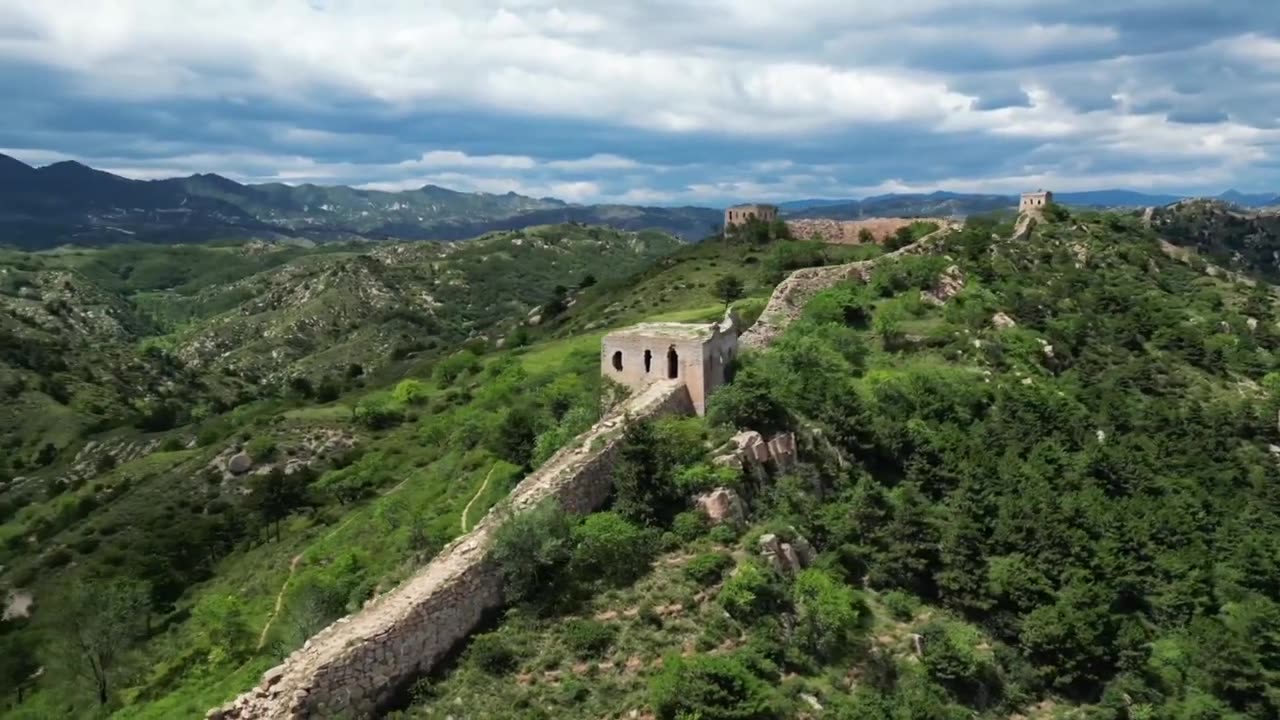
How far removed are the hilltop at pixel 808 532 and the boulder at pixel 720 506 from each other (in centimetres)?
35

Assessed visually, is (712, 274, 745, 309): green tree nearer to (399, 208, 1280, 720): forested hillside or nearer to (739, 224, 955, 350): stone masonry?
(739, 224, 955, 350): stone masonry

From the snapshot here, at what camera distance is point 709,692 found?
1942cm

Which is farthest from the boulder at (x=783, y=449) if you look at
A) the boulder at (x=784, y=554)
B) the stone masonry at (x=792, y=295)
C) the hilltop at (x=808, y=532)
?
the stone masonry at (x=792, y=295)

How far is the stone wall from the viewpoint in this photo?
17.5 m

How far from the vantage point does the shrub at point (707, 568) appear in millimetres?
24648

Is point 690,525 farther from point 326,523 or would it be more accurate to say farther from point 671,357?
point 326,523

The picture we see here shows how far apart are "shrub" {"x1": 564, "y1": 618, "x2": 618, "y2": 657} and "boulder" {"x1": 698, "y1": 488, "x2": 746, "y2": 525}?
6.44 meters

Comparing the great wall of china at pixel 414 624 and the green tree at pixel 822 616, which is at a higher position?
the great wall of china at pixel 414 624

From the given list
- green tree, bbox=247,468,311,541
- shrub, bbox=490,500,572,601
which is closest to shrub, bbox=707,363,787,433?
shrub, bbox=490,500,572,601

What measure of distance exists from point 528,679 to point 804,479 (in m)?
15.1

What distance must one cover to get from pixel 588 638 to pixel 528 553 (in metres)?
2.71

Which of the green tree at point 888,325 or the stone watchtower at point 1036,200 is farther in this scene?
the stone watchtower at point 1036,200

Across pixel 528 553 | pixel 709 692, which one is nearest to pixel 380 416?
pixel 528 553

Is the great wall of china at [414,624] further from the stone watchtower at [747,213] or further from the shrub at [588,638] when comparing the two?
the stone watchtower at [747,213]
